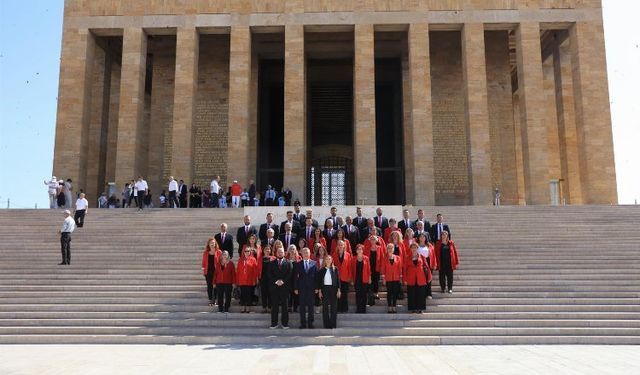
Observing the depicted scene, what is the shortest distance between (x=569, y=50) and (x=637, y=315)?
21.1 m

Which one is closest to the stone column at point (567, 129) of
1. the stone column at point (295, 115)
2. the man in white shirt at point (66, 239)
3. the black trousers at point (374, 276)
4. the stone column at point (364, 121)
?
the stone column at point (364, 121)

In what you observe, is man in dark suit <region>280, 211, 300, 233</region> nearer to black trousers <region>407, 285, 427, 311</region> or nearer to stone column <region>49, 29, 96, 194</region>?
black trousers <region>407, 285, 427, 311</region>

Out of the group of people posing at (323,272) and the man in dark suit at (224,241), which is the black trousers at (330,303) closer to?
the group of people posing at (323,272)

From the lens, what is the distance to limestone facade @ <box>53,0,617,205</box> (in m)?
23.8

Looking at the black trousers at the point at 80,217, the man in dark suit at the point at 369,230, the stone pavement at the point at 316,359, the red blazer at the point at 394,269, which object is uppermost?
the black trousers at the point at 80,217

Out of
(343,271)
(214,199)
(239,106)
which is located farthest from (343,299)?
(239,106)

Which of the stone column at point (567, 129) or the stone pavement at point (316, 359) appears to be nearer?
the stone pavement at point (316, 359)

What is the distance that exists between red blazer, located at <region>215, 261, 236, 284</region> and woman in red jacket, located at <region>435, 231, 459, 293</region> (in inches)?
154

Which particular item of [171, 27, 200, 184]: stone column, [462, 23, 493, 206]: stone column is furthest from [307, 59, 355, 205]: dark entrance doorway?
[171, 27, 200, 184]: stone column

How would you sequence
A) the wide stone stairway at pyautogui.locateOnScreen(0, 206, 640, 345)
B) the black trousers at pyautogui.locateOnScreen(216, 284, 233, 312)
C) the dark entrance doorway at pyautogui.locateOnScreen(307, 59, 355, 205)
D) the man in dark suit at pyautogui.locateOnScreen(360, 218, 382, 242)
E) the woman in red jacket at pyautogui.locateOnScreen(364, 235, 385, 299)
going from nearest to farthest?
the wide stone stairway at pyautogui.locateOnScreen(0, 206, 640, 345)
the black trousers at pyautogui.locateOnScreen(216, 284, 233, 312)
the woman in red jacket at pyautogui.locateOnScreen(364, 235, 385, 299)
the man in dark suit at pyautogui.locateOnScreen(360, 218, 382, 242)
the dark entrance doorway at pyautogui.locateOnScreen(307, 59, 355, 205)

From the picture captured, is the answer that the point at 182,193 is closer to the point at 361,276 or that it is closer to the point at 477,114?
the point at 477,114

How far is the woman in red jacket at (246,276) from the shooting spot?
9508 millimetres

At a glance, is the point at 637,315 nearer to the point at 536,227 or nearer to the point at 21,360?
the point at 536,227

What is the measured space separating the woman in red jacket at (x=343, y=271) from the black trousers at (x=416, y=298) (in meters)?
1.10
